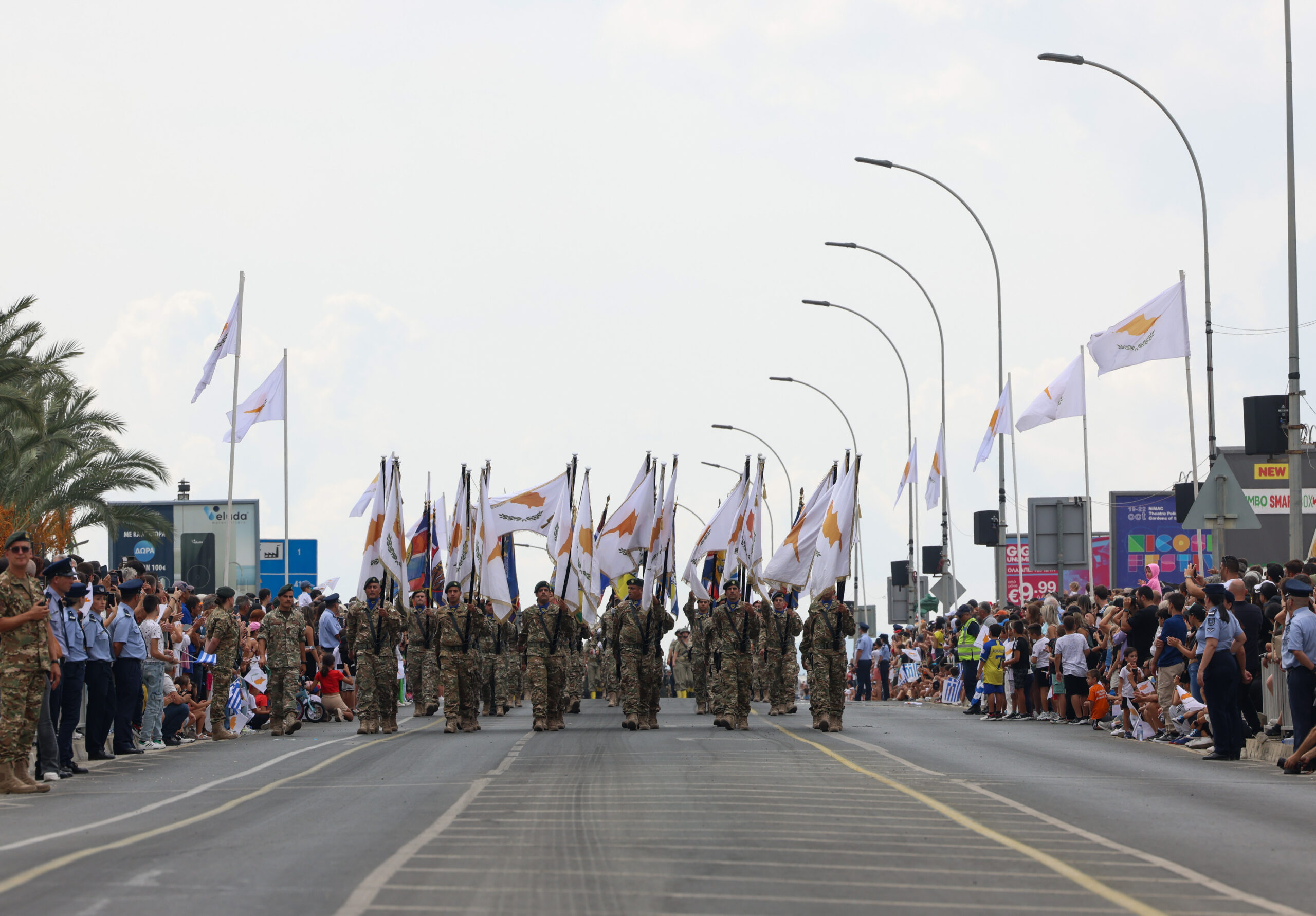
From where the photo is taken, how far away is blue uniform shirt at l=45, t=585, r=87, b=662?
17.2 meters

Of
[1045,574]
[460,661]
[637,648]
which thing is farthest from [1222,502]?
[1045,574]

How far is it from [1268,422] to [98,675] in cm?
1504

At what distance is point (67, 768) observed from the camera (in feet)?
56.4

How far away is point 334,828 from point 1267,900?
6022 mm

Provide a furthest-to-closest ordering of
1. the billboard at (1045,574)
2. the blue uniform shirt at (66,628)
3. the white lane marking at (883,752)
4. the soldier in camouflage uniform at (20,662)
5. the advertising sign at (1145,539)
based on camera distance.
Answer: the billboard at (1045,574) < the advertising sign at (1145,539) < the blue uniform shirt at (66,628) < the white lane marking at (883,752) < the soldier in camouflage uniform at (20,662)

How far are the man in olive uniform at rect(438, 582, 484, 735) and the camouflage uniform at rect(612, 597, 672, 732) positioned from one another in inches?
78.0

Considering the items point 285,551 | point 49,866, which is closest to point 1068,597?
point 49,866

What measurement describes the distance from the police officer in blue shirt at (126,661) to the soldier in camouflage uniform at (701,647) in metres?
12.4

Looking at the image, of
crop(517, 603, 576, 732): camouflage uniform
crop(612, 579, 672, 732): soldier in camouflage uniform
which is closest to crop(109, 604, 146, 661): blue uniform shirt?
crop(517, 603, 576, 732): camouflage uniform

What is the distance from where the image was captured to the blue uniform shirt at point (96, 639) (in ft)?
59.2

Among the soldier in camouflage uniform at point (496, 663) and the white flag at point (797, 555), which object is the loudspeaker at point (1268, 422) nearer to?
the white flag at point (797, 555)

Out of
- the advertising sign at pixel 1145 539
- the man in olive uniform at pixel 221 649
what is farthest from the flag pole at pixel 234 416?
the advertising sign at pixel 1145 539

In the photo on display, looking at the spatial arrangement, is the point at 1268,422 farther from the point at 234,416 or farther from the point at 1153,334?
the point at 234,416

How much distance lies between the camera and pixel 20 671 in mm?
14867
